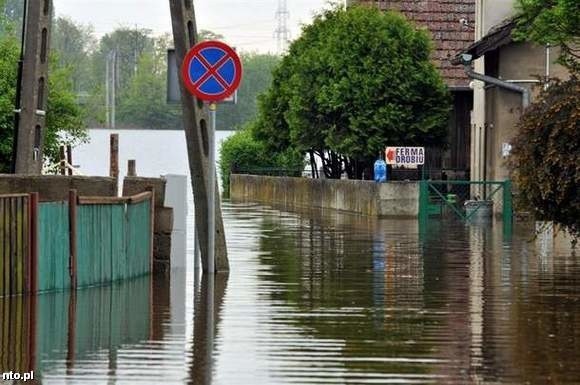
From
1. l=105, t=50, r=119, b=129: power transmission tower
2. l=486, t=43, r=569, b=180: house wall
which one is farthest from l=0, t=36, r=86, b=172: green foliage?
l=105, t=50, r=119, b=129: power transmission tower

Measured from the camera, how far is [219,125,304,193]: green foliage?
6744 centimetres

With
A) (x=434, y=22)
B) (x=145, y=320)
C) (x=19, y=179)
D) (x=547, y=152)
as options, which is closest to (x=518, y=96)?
(x=434, y=22)

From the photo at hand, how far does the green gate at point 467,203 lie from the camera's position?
39531 millimetres

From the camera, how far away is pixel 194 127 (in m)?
21.2

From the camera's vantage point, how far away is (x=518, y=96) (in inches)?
1720

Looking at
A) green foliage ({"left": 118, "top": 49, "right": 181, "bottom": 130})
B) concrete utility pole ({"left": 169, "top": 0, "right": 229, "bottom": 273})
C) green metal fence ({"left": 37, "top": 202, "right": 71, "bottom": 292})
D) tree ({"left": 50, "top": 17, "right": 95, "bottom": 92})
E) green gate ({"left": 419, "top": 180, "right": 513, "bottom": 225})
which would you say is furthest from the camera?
tree ({"left": 50, "top": 17, "right": 95, "bottom": 92})

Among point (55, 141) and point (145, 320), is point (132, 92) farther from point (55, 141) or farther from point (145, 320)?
point (145, 320)

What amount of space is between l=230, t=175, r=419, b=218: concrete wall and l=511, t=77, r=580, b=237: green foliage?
762 inches

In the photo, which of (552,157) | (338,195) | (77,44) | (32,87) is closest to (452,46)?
(338,195)

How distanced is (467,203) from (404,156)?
14.5ft

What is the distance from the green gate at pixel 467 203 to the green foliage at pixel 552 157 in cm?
1625

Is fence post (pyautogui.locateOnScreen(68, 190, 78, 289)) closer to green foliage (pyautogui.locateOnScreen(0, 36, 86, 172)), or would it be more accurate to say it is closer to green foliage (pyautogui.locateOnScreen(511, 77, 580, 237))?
green foliage (pyautogui.locateOnScreen(511, 77, 580, 237))

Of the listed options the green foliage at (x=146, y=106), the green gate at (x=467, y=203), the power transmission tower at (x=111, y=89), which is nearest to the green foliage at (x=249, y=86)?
the green foliage at (x=146, y=106)

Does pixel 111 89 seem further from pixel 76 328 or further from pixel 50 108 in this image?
pixel 76 328
